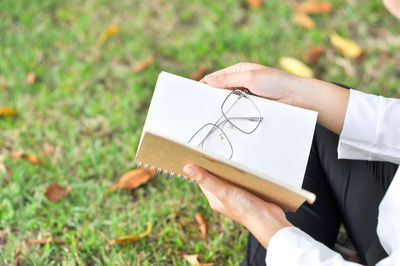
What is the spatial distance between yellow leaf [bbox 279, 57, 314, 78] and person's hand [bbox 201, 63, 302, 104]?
2.61ft

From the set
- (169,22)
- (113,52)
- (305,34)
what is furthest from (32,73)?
(305,34)

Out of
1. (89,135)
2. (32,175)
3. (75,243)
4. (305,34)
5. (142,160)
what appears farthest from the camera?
(305,34)

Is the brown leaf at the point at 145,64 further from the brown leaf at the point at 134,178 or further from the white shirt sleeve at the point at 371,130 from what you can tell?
the white shirt sleeve at the point at 371,130

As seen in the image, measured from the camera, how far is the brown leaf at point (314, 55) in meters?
2.07

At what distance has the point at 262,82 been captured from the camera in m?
1.21

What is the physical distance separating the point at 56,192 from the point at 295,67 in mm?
1190

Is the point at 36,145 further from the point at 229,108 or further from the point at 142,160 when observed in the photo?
the point at 229,108

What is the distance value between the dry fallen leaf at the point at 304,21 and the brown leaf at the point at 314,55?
0.16 m

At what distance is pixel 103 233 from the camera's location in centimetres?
152

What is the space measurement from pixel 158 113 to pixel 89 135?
752mm

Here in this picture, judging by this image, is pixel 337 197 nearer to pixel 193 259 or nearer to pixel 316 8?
pixel 193 259

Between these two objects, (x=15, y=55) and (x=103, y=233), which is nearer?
(x=103, y=233)

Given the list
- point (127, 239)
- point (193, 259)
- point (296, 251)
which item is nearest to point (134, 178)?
point (127, 239)

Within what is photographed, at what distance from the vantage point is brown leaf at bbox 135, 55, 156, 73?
2027 mm
